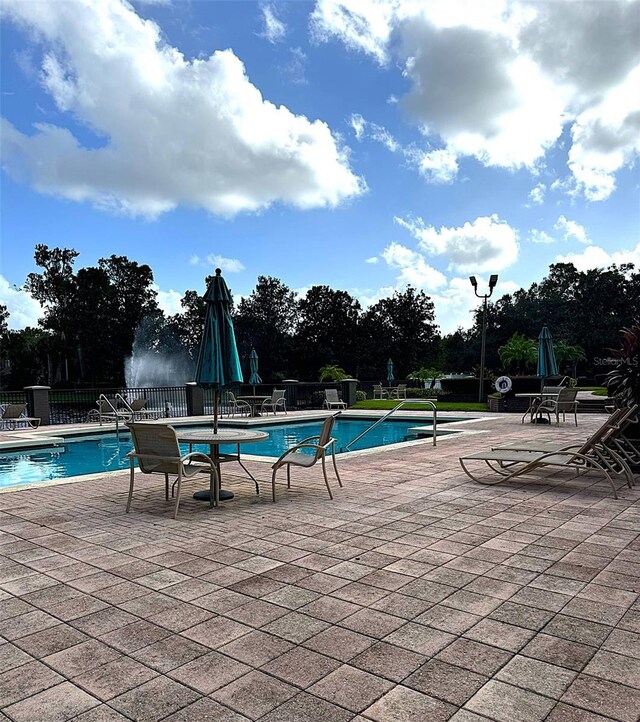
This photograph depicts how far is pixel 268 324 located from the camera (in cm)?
4306

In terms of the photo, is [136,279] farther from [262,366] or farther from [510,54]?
[510,54]

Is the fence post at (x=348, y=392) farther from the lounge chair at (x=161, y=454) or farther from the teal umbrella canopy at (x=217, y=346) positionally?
the lounge chair at (x=161, y=454)

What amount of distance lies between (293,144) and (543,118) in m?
6.71

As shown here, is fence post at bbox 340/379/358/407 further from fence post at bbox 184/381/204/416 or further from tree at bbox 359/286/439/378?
tree at bbox 359/286/439/378

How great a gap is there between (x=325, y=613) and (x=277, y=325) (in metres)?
41.2

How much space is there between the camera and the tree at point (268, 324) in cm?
4178

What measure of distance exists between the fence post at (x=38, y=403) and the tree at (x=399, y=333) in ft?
91.2

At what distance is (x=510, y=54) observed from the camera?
8.98m

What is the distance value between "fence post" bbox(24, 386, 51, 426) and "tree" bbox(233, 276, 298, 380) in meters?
26.0

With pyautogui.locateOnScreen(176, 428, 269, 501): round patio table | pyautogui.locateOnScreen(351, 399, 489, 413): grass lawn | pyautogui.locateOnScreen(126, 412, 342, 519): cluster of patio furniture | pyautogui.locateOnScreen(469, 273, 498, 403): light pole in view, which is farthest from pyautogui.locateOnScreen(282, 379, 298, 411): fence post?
pyautogui.locateOnScreen(126, 412, 342, 519): cluster of patio furniture

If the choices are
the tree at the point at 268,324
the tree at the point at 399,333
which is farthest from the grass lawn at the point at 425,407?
the tree at the point at 268,324

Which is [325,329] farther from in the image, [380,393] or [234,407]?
[234,407]

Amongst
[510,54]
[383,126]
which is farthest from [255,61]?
[510,54]

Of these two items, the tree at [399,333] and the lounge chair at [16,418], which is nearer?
the lounge chair at [16,418]
